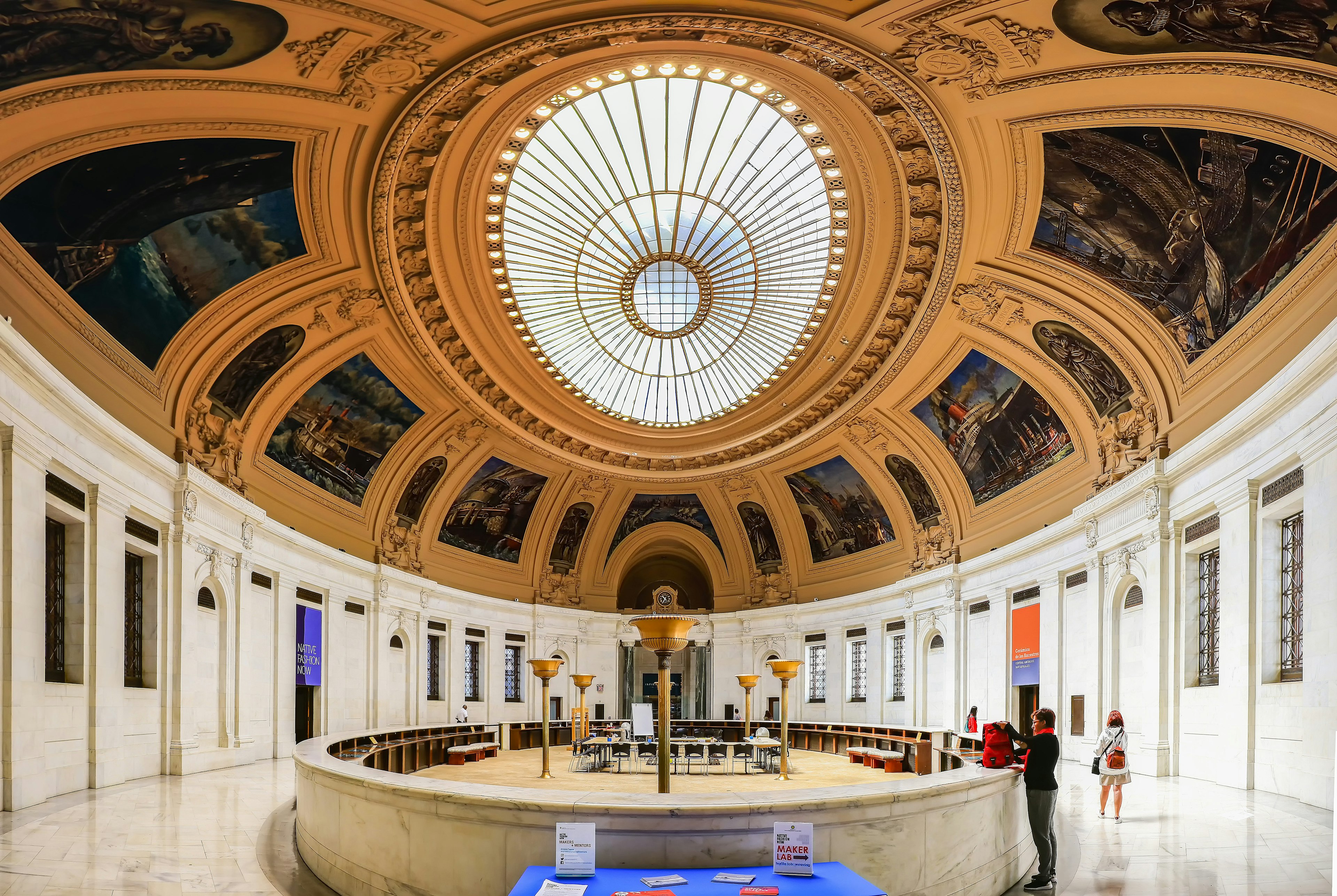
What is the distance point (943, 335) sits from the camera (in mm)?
22000

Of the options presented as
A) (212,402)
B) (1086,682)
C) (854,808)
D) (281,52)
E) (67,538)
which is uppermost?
(281,52)

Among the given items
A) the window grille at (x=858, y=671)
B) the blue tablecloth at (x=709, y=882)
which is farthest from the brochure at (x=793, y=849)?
the window grille at (x=858, y=671)

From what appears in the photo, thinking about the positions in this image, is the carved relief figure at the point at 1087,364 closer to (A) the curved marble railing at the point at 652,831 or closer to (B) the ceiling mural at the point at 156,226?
(A) the curved marble railing at the point at 652,831

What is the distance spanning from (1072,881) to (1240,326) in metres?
10.3

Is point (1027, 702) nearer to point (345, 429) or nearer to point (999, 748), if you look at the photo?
point (999, 748)

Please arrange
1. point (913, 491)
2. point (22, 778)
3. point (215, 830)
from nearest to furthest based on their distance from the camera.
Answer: point (215, 830)
point (22, 778)
point (913, 491)

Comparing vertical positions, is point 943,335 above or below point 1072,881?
above

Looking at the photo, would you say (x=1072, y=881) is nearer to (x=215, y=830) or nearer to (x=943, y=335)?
(x=215, y=830)

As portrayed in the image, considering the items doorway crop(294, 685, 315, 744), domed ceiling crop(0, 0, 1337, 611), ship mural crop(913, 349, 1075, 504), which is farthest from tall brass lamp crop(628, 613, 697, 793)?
doorway crop(294, 685, 315, 744)

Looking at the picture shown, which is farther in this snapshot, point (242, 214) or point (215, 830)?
point (242, 214)

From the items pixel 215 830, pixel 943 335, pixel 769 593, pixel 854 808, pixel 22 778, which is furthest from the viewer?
pixel 769 593

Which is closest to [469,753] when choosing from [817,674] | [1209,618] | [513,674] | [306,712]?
[306,712]

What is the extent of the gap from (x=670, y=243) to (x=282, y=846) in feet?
55.8

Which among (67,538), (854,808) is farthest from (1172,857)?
(67,538)
